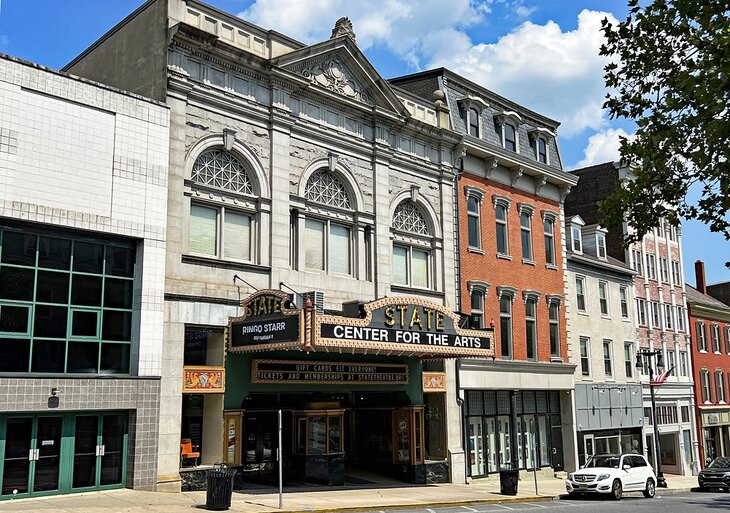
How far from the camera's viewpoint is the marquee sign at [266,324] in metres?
21.9

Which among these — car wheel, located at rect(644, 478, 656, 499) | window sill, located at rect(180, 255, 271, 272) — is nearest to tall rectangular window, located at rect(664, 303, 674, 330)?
car wheel, located at rect(644, 478, 656, 499)

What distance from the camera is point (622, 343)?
146 ft

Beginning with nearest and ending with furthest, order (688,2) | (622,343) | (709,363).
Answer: (688,2)
(622,343)
(709,363)

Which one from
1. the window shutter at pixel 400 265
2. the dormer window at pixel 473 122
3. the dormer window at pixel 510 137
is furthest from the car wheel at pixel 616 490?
the dormer window at pixel 510 137

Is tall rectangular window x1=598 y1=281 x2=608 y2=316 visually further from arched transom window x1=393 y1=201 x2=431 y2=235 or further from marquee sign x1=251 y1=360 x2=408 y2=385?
marquee sign x1=251 y1=360 x2=408 y2=385

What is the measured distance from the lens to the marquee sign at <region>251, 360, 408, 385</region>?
24.4 metres

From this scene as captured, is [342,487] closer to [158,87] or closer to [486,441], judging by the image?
[486,441]

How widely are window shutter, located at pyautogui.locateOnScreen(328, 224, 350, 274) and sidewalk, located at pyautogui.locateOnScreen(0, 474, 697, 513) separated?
7.51 metres

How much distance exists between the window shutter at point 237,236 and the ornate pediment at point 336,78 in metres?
5.65

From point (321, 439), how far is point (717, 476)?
19.5 m

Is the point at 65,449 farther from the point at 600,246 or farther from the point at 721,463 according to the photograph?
the point at 600,246

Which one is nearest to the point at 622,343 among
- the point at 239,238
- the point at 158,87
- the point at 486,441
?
the point at 486,441

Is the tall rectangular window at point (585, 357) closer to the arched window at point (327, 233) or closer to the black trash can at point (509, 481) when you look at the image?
the black trash can at point (509, 481)

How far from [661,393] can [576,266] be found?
42.2ft
